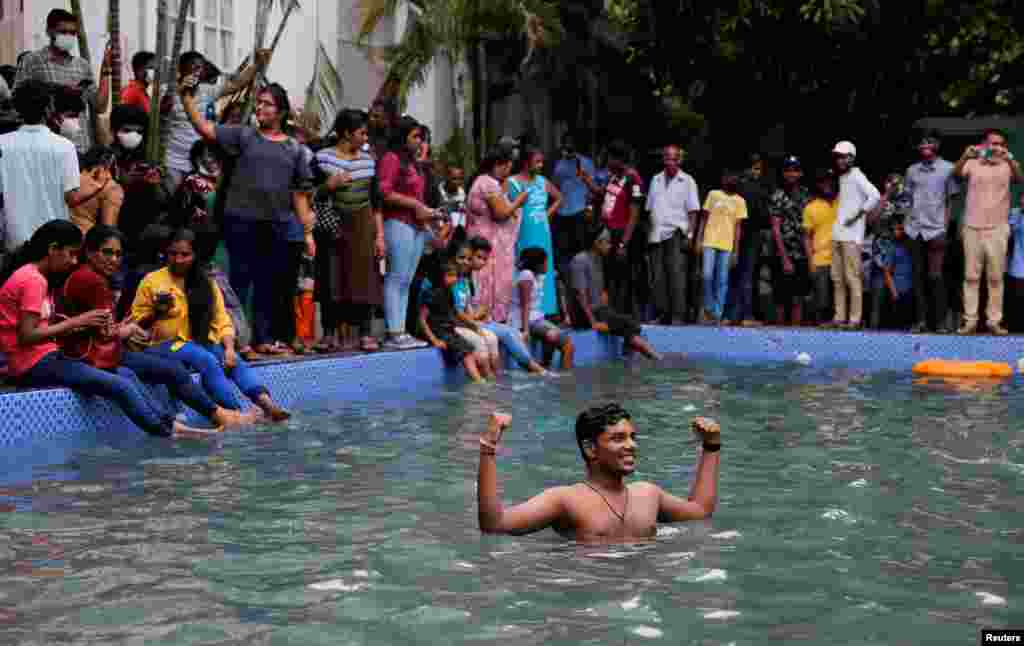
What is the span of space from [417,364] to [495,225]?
2.26 meters

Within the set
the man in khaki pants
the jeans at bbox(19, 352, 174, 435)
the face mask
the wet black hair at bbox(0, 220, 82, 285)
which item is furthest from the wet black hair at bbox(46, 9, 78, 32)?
the man in khaki pants

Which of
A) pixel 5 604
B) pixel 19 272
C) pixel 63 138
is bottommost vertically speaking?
pixel 5 604

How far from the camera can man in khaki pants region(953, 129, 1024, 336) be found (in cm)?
1803

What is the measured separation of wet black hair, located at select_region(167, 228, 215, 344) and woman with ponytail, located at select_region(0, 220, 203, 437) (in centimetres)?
84

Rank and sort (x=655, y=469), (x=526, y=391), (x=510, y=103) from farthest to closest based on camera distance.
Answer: (x=510, y=103) < (x=526, y=391) < (x=655, y=469)

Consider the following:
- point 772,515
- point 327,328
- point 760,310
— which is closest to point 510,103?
point 760,310

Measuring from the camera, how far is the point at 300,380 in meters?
13.6

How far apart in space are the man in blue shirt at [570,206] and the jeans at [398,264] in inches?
171

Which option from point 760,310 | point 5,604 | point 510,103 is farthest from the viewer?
point 510,103

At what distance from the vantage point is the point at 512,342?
54.8 feet

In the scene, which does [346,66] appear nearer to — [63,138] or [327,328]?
[327,328]

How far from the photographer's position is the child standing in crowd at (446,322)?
1594 cm

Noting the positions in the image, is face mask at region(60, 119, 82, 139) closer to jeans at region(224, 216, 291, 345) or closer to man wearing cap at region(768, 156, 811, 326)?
jeans at region(224, 216, 291, 345)

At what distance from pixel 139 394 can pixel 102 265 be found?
869mm
